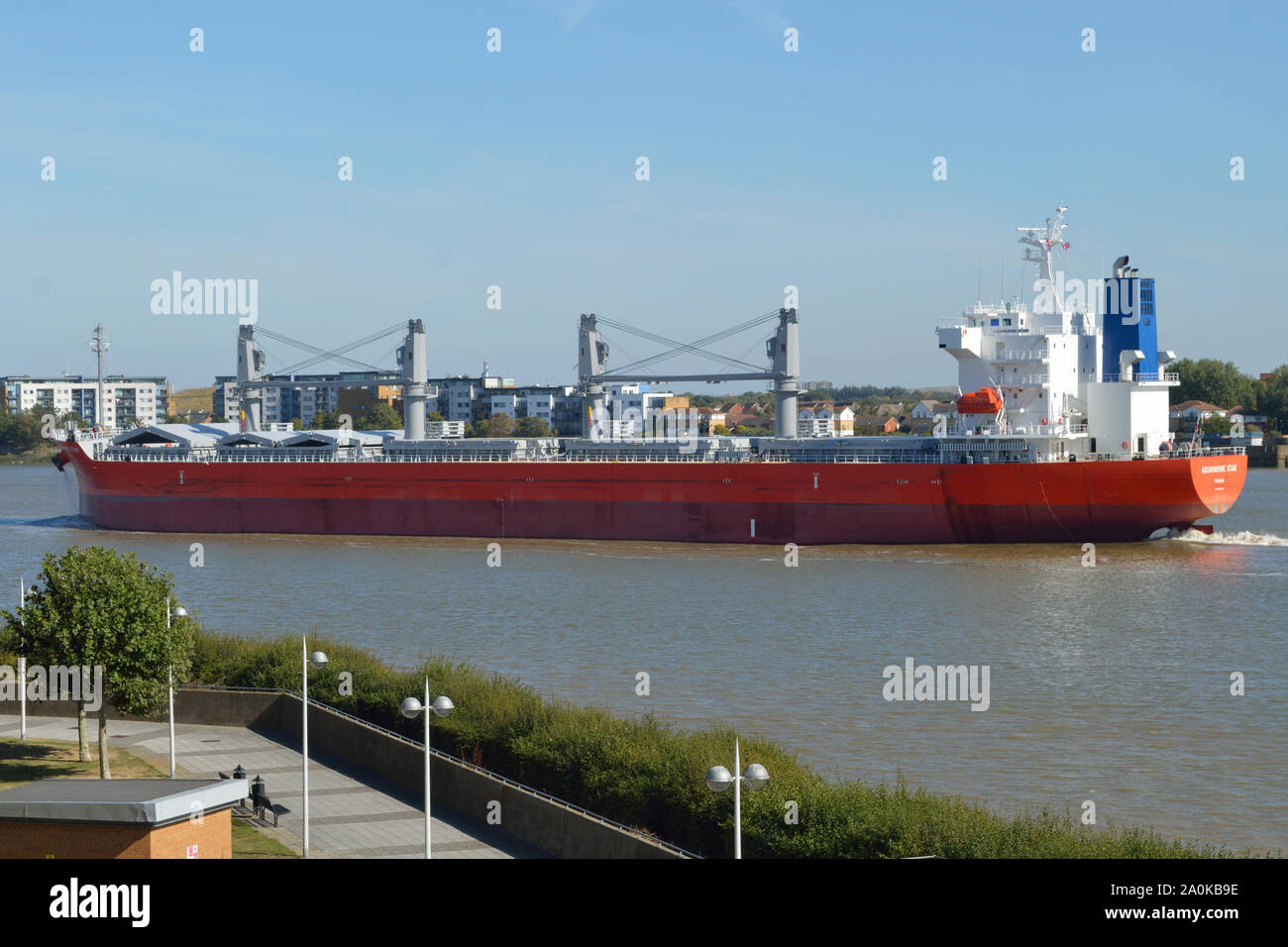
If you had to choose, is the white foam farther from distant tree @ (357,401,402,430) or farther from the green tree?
distant tree @ (357,401,402,430)

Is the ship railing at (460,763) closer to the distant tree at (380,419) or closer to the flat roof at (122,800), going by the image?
the flat roof at (122,800)

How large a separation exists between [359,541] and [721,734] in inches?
1016

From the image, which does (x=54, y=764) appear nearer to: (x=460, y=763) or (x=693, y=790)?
(x=460, y=763)

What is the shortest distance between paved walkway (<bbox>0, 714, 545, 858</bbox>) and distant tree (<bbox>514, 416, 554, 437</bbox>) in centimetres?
7767

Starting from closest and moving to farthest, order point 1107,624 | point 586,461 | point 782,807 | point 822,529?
point 782,807
point 1107,624
point 822,529
point 586,461

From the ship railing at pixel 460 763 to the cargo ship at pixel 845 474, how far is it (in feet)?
60.9

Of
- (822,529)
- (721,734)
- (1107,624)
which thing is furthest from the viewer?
(822,529)

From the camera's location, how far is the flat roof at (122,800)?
912 centimetres

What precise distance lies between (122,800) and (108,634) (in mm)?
5905

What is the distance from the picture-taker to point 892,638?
2155 centimetres
